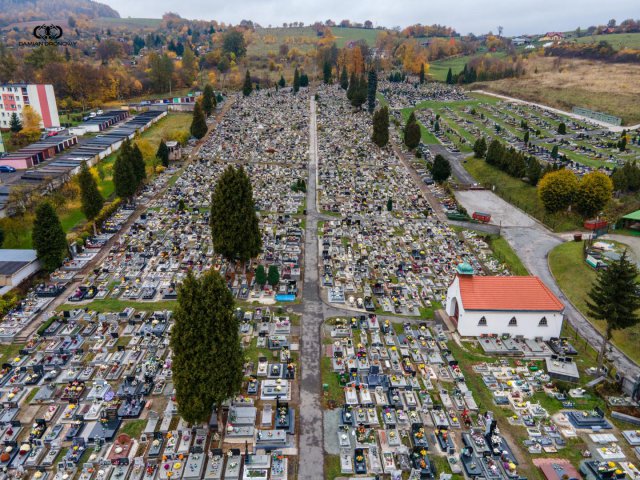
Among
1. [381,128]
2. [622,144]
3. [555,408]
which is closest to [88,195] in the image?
[555,408]

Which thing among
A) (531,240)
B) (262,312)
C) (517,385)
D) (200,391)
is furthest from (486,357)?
(531,240)

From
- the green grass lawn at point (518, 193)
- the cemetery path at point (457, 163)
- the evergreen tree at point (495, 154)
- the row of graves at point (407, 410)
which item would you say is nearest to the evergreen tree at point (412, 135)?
the cemetery path at point (457, 163)

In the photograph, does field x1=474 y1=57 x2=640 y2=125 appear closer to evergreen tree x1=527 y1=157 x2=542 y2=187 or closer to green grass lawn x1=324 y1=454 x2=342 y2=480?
evergreen tree x1=527 y1=157 x2=542 y2=187

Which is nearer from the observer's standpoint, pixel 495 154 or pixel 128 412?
pixel 128 412

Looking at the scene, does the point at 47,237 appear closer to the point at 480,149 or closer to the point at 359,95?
the point at 480,149

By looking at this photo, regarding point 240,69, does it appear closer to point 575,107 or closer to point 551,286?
point 575,107

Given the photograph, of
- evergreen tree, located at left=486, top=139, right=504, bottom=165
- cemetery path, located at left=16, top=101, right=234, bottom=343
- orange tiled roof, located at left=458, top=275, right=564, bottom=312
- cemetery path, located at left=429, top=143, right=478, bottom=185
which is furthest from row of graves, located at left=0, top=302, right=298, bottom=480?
evergreen tree, located at left=486, top=139, right=504, bottom=165
